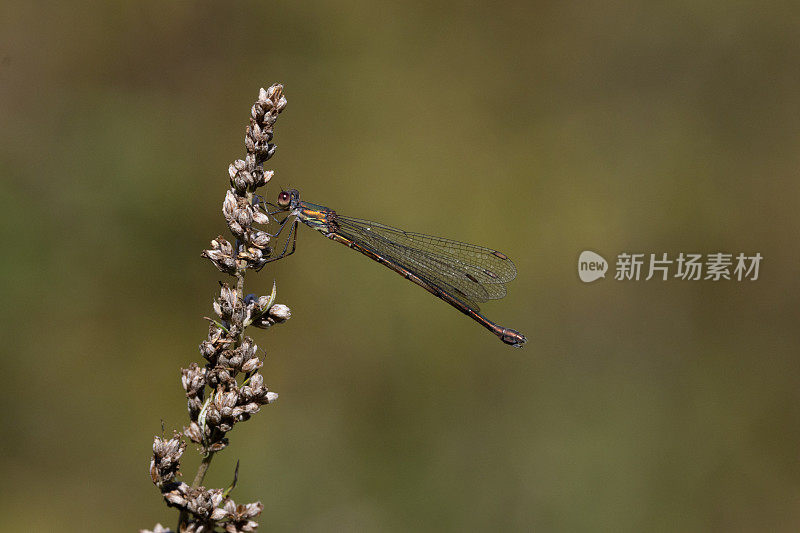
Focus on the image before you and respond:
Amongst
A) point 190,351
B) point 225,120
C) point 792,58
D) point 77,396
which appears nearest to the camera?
point 77,396

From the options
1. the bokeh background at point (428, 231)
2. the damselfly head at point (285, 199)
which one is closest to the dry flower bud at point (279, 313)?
the damselfly head at point (285, 199)

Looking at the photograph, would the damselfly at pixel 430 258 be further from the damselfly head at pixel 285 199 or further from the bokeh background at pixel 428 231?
the bokeh background at pixel 428 231

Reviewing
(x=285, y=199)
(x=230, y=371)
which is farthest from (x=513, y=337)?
(x=230, y=371)

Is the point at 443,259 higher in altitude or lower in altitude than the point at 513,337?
higher

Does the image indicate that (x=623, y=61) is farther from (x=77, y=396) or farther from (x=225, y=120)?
(x=77, y=396)

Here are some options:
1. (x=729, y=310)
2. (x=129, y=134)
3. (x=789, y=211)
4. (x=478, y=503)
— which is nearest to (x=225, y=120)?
(x=129, y=134)

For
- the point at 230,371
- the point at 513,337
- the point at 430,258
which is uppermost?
the point at 430,258

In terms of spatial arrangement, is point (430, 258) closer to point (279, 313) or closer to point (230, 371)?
point (279, 313)
